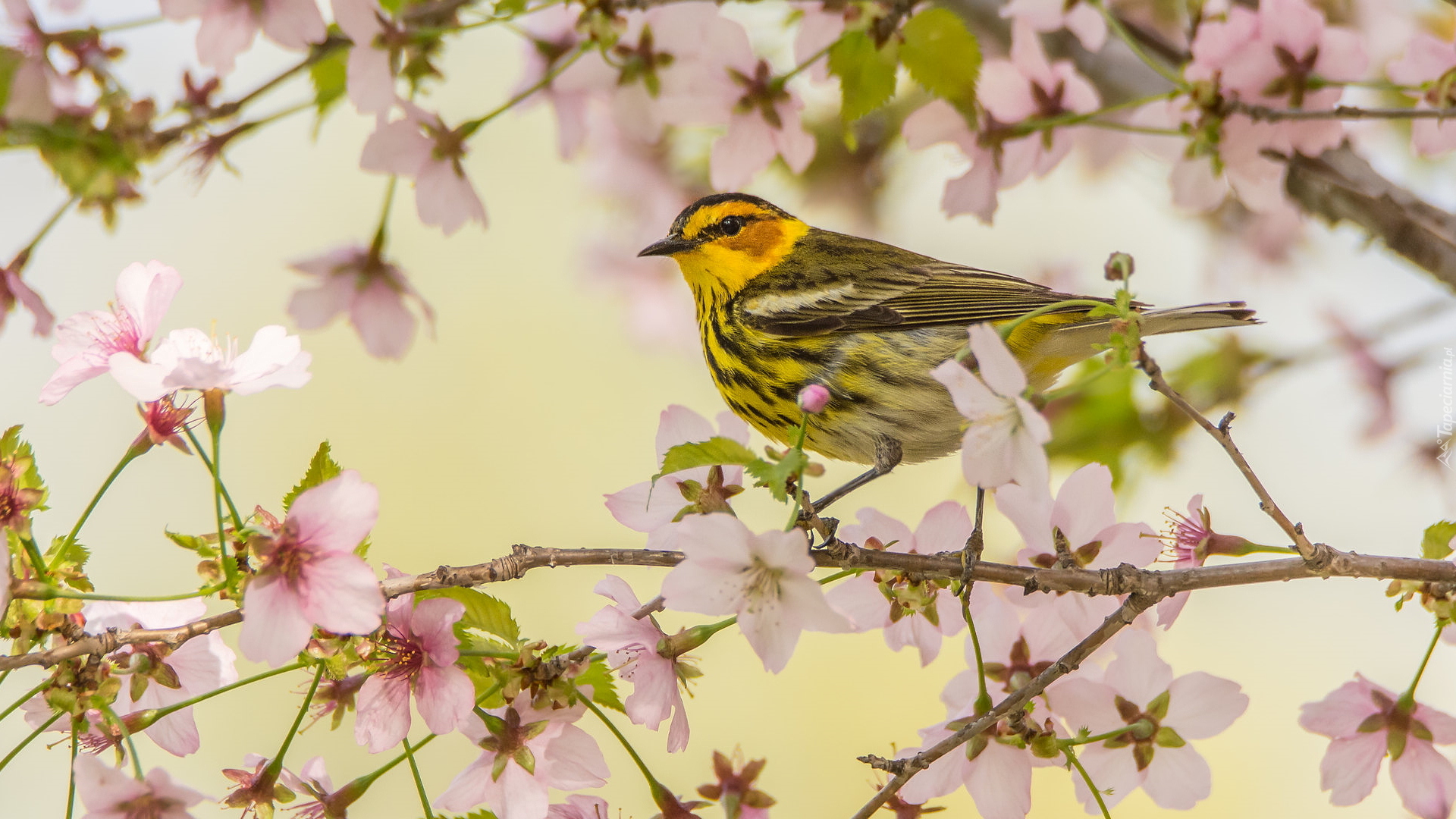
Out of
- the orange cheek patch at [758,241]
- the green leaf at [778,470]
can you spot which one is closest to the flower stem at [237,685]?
the green leaf at [778,470]

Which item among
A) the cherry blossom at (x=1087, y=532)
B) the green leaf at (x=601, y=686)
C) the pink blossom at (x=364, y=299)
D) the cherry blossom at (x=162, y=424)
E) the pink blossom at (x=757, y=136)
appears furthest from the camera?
the pink blossom at (x=364, y=299)

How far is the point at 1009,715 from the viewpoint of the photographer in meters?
1.26

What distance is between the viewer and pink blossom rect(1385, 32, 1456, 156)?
5.22ft

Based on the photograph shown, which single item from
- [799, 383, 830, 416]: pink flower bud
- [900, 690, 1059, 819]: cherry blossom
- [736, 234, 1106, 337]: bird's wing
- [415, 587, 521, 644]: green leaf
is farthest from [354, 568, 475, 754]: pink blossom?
[736, 234, 1106, 337]: bird's wing

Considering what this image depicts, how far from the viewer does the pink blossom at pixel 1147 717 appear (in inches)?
54.0

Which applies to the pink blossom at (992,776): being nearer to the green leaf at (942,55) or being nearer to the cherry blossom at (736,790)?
the cherry blossom at (736,790)

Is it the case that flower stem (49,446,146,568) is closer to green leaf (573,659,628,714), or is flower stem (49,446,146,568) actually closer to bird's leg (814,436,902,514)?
green leaf (573,659,628,714)

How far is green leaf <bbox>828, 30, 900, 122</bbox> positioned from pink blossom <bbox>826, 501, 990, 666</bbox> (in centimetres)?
53

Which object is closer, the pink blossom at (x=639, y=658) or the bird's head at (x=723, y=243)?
the pink blossom at (x=639, y=658)

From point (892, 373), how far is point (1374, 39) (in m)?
1.94

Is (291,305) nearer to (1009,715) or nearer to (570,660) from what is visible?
(570,660)

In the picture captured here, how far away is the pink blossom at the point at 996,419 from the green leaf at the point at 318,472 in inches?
23.7

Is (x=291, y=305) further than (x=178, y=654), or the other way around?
(x=291, y=305)

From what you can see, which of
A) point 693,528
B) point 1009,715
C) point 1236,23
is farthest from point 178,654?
point 1236,23
